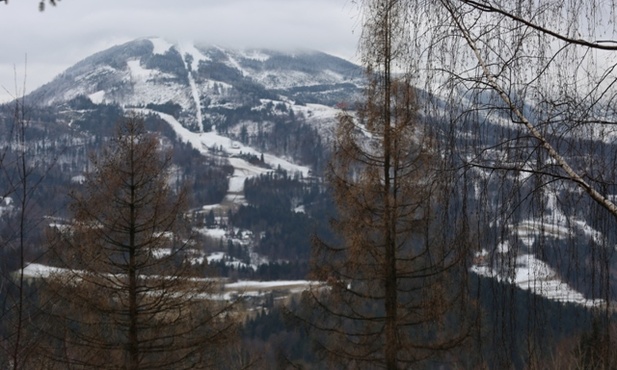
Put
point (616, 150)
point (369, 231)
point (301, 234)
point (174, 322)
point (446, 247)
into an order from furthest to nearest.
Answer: point (301, 234)
point (174, 322)
point (369, 231)
point (446, 247)
point (616, 150)

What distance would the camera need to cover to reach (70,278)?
10.8 m

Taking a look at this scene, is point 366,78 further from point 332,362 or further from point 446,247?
point 446,247

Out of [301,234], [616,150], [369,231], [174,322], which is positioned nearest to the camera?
[616,150]

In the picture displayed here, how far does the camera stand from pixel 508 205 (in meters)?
2.63

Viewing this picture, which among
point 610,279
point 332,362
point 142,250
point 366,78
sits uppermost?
point 366,78

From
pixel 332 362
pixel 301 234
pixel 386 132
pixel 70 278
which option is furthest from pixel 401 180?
pixel 301 234

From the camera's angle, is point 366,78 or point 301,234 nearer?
point 366,78

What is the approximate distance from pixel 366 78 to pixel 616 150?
8.69 meters

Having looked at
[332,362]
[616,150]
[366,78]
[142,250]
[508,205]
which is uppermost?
[366,78]

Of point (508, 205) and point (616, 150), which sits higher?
point (616, 150)

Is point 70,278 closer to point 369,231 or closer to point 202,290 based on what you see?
point 202,290

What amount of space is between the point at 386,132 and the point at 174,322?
481 cm

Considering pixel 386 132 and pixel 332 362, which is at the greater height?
pixel 386 132

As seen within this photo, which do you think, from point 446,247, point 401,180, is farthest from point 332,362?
point 446,247
